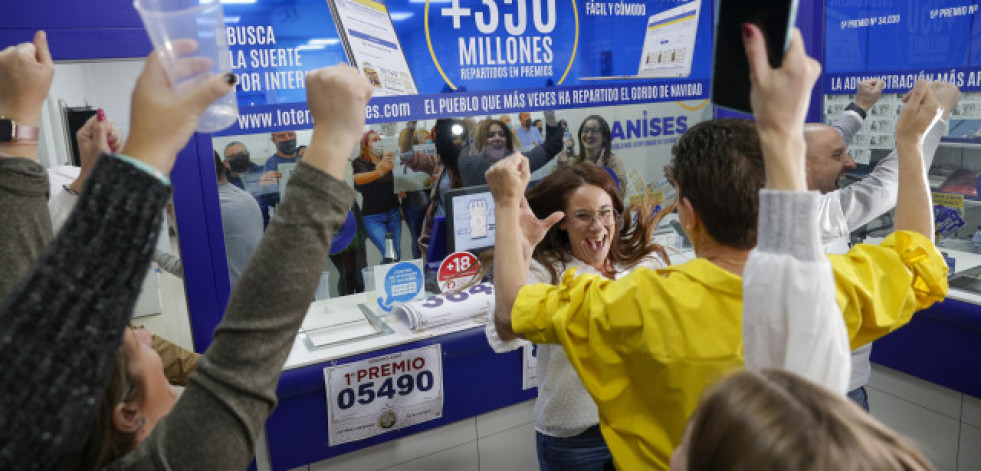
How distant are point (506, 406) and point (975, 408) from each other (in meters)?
1.99

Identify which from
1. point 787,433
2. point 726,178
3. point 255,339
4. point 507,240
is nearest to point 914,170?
point 726,178

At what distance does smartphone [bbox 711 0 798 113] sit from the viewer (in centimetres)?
101

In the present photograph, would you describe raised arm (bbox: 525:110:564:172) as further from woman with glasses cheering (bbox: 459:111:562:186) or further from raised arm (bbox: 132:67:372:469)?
raised arm (bbox: 132:67:372:469)

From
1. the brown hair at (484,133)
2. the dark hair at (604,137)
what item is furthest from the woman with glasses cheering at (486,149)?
the dark hair at (604,137)

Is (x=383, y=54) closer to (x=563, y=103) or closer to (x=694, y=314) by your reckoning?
(x=563, y=103)

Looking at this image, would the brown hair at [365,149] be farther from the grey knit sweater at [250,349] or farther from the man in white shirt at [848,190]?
the grey knit sweater at [250,349]

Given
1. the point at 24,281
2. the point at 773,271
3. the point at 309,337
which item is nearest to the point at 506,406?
the point at 309,337

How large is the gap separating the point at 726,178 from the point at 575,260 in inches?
41.9

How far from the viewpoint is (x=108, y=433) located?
0.93 metres

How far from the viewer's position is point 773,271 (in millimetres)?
1113

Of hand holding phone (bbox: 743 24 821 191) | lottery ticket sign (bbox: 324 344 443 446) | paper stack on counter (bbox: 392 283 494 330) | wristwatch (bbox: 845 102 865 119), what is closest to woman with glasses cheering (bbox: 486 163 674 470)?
paper stack on counter (bbox: 392 283 494 330)

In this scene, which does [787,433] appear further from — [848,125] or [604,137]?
[604,137]

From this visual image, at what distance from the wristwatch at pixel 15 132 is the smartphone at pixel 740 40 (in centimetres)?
120

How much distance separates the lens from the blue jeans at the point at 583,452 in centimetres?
209
